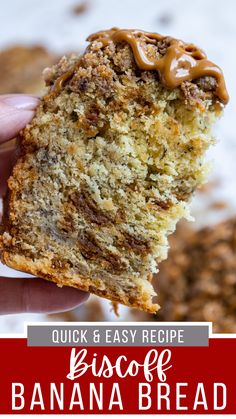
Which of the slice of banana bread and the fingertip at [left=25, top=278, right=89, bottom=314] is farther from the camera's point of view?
the fingertip at [left=25, top=278, right=89, bottom=314]

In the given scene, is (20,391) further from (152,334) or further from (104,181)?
(104,181)

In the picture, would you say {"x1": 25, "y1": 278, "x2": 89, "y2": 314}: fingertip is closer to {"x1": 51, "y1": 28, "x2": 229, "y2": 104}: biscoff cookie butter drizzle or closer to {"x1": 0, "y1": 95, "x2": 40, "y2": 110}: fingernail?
{"x1": 0, "y1": 95, "x2": 40, "y2": 110}: fingernail

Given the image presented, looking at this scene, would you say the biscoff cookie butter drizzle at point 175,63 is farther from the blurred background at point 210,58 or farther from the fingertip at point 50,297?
the blurred background at point 210,58

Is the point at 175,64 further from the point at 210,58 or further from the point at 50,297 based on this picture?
the point at 210,58

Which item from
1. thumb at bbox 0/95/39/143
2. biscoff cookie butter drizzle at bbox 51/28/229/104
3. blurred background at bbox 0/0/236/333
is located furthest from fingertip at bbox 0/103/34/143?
blurred background at bbox 0/0/236/333

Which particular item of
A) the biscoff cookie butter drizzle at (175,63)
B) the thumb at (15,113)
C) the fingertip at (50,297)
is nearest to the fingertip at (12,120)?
the thumb at (15,113)

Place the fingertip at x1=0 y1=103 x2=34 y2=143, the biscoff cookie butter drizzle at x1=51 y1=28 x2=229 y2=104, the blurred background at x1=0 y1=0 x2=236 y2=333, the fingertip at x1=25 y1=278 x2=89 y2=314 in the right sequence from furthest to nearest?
the blurred background at x1=0 y1=0 x2=236 y2=333, the fingertip at x1=25 y1=278 x2=89 y2=314, the fingertip at x1=0 y1=103 x2=34 y2=143, the biscoff cookie butter drizzle at x1=51 y1=28 x2=229 y2=104

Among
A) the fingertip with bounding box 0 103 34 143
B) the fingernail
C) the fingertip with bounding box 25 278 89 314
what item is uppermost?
the fingernail
